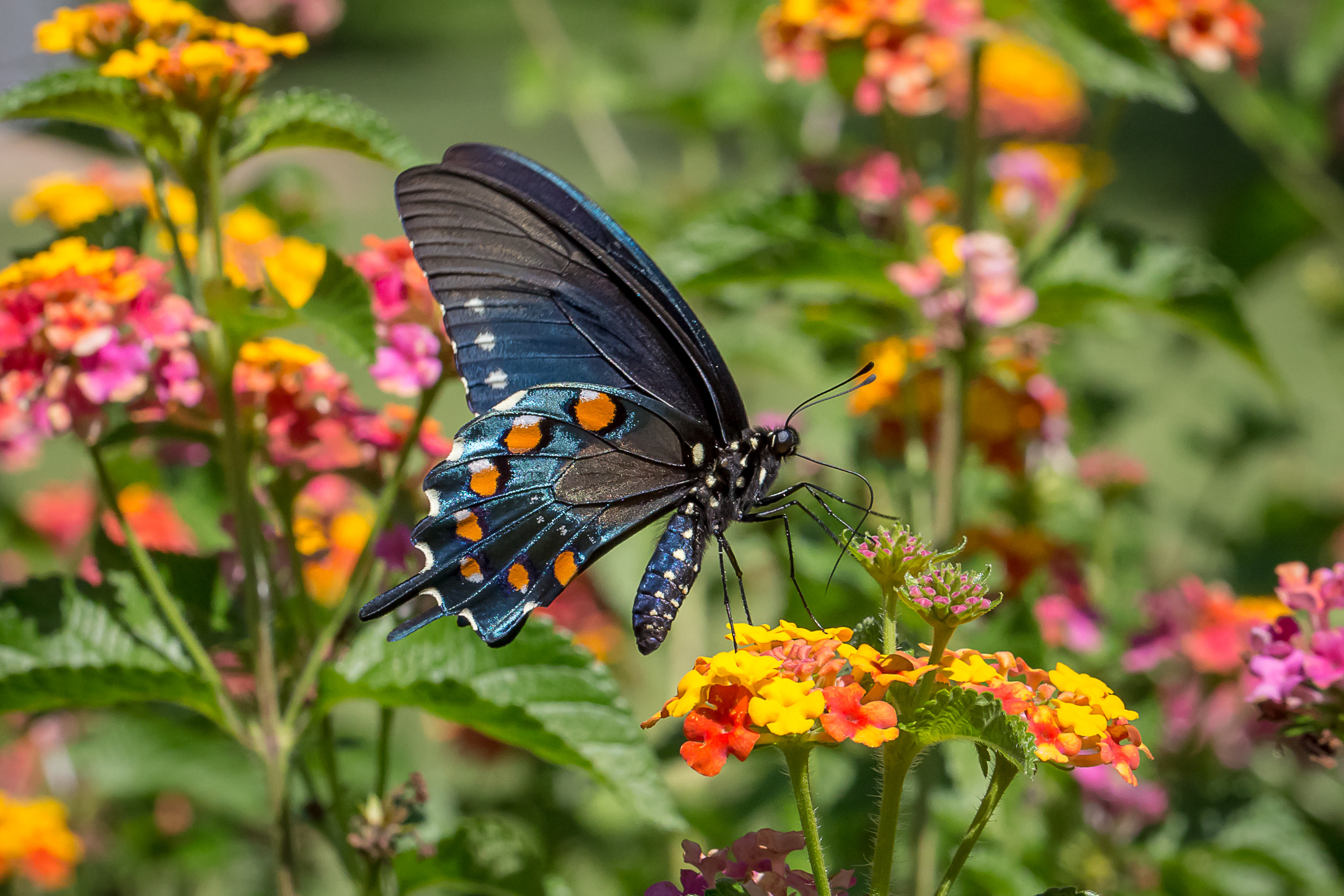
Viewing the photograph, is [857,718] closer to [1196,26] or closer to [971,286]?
[971,286]

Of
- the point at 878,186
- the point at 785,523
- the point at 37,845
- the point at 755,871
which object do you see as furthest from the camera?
the point at 878,186

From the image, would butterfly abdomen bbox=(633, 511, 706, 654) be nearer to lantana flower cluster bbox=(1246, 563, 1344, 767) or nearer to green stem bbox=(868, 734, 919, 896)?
green stem bbox=(868, 734, 919, 896)

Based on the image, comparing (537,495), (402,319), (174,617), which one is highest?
(402,319)

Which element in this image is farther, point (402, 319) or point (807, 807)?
point (402, 319)

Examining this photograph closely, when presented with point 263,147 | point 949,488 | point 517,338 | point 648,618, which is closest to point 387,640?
point 648,618

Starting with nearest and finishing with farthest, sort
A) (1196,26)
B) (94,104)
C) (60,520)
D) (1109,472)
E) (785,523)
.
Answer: (94,104)
(785,523)
(1196,26)
(1109,472)
(60,520)

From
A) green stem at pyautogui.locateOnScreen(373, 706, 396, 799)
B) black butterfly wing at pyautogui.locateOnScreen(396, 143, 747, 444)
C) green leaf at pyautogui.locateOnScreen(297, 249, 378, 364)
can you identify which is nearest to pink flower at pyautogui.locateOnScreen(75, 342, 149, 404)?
green leaf at pyautogui.locateOnScreen(297, 249, 378, 364)

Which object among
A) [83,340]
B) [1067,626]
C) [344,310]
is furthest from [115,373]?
[1067,626]
